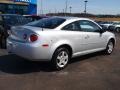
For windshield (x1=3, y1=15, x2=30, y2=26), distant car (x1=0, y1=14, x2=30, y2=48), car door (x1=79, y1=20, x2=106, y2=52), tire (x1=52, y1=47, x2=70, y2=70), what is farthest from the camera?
windshield (x1=3, y1=15, x2=30, y2=26)

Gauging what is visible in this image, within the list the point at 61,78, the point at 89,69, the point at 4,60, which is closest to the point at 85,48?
the point at 89,69

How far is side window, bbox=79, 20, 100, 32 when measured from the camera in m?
7.53

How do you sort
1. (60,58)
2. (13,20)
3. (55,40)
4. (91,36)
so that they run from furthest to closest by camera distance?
(13,20)
(91,36)
(60,58)
(55,40)

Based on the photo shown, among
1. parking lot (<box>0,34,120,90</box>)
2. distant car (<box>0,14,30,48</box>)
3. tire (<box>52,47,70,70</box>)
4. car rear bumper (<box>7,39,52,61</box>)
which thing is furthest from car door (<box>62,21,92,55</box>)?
distant car (<box>0,14,30,48</box>)

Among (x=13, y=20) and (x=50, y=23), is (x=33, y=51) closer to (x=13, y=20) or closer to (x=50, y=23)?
(x=50, y=23)

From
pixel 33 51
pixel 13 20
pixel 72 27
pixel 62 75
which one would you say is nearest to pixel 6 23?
pixel 13 20

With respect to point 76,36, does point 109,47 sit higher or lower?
lower

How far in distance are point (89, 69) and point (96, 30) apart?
68.6 inches

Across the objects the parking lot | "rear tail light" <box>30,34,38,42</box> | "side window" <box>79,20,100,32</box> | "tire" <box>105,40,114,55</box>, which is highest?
"side window" <box>79,20,100,32</box>

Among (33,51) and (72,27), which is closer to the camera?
(33,51)

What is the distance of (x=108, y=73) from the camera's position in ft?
21.4

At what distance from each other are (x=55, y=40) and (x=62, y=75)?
3.21 ft

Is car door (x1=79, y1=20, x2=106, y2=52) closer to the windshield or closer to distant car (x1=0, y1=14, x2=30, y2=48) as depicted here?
distant car (x1=0, y1=14, x2=30, y2=48)

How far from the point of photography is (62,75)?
245 inches
